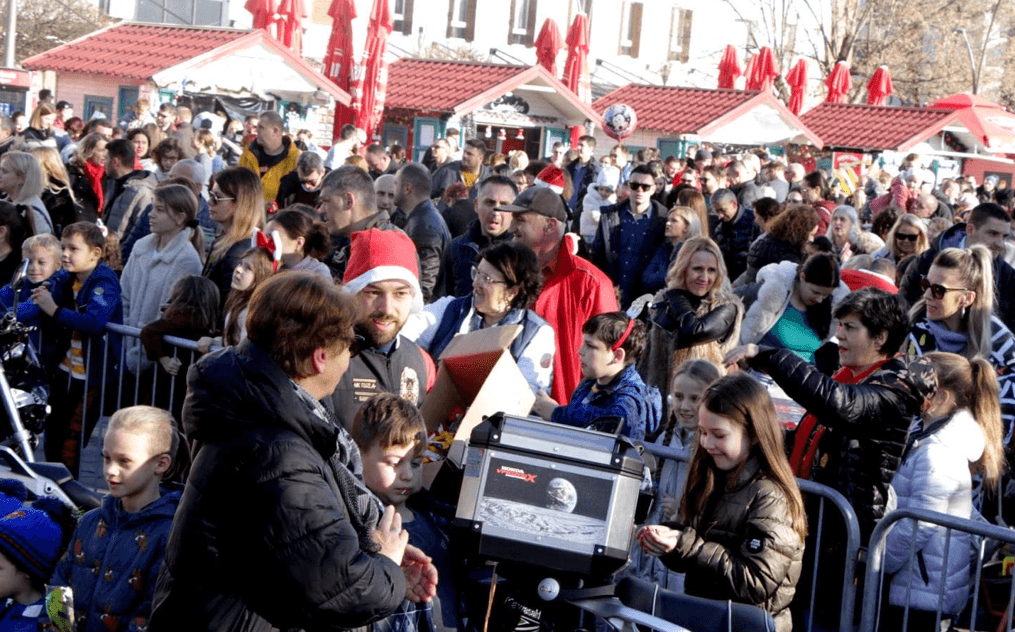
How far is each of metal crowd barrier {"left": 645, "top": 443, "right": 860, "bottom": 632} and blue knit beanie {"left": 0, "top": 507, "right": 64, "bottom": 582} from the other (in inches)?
87.6

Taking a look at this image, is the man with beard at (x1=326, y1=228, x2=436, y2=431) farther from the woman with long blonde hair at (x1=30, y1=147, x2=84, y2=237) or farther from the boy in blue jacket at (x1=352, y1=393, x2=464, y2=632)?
the woman with long blonde hair at (x1=30, y1=147, x2=84, y2=237)

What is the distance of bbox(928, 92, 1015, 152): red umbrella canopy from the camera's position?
3416cm

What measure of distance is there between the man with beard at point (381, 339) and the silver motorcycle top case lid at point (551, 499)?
43.5 inches

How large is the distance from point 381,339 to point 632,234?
5.74 meters

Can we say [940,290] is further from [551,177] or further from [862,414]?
[551,177]

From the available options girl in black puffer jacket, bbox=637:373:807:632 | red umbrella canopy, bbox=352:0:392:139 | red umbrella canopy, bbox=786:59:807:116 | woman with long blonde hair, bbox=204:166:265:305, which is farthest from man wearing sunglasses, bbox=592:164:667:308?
red umbrella canopy, bbox=786:59:807:116

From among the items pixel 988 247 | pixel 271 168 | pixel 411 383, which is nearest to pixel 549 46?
pixel 271 168

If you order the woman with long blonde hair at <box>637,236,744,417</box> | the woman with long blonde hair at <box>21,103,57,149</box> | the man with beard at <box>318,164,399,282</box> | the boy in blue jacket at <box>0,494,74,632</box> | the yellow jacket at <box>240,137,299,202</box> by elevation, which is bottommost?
the boy in blue jacket at <box>0,494,74,632</box>

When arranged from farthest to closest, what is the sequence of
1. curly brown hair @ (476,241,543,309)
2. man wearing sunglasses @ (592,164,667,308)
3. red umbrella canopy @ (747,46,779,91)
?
red umbrella canopy @ (747,46,779,91) < man wearing sunglasses @ (592,164,667,308) < curly brown hair @ (476,241,543,309)

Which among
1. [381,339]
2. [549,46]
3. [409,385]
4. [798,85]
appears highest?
[798,85]

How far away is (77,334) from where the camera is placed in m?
7.47

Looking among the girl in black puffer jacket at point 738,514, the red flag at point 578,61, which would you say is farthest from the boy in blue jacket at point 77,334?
the red flag at point 578,61

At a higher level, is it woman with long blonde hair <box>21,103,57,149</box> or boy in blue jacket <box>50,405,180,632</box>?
woman with long blonde hair <box>21,103,57,149</box>

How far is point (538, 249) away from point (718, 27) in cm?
5260
